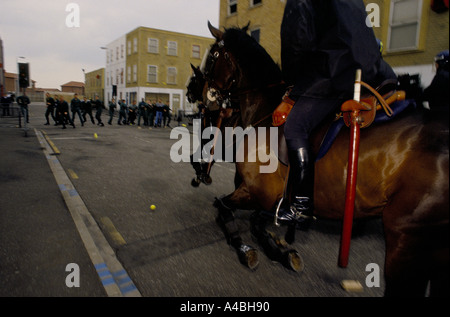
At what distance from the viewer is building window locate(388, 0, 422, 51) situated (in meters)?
10.9

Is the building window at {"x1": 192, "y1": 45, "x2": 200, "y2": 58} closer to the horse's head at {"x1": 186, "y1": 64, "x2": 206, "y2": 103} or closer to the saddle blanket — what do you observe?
the horse's head at {"x1": 186, "y1": 64, "x2": 206, "y2": 103}

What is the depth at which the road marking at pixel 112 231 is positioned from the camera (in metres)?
3.68

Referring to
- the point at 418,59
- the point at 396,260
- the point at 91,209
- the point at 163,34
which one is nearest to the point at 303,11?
the point at 396,260

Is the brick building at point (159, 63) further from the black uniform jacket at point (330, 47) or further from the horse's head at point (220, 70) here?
the black uniform jacket at point (330, 47)

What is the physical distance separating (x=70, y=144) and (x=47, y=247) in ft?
30.6

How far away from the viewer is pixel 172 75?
41656 mm

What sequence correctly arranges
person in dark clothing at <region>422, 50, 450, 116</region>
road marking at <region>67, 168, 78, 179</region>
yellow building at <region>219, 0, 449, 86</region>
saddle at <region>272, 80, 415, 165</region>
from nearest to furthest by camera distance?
person in dark clothing at <region>422, 50, 450, 116</region>, saddle at <region>272, 80, 415, 165</region>, road marking at <region>67, 168, 78, 179</region>, yellow building at <region>219, 0, 449, 86</region>

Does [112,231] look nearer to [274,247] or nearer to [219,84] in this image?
[274,247]

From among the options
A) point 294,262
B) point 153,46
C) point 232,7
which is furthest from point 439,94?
point 153,46

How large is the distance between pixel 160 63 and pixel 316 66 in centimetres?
4199

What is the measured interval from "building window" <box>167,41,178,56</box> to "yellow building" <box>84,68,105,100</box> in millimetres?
21257

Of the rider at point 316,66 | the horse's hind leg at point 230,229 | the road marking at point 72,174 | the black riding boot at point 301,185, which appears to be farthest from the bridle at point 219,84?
the road marking at point 72,174

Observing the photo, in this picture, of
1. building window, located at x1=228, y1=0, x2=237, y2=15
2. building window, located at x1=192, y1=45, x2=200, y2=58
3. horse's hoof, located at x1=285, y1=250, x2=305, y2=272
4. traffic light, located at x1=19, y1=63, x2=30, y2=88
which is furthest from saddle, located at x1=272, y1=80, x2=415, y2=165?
building window, located at x1=192, y1=45, x2=200, y2=58

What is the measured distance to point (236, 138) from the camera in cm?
352
